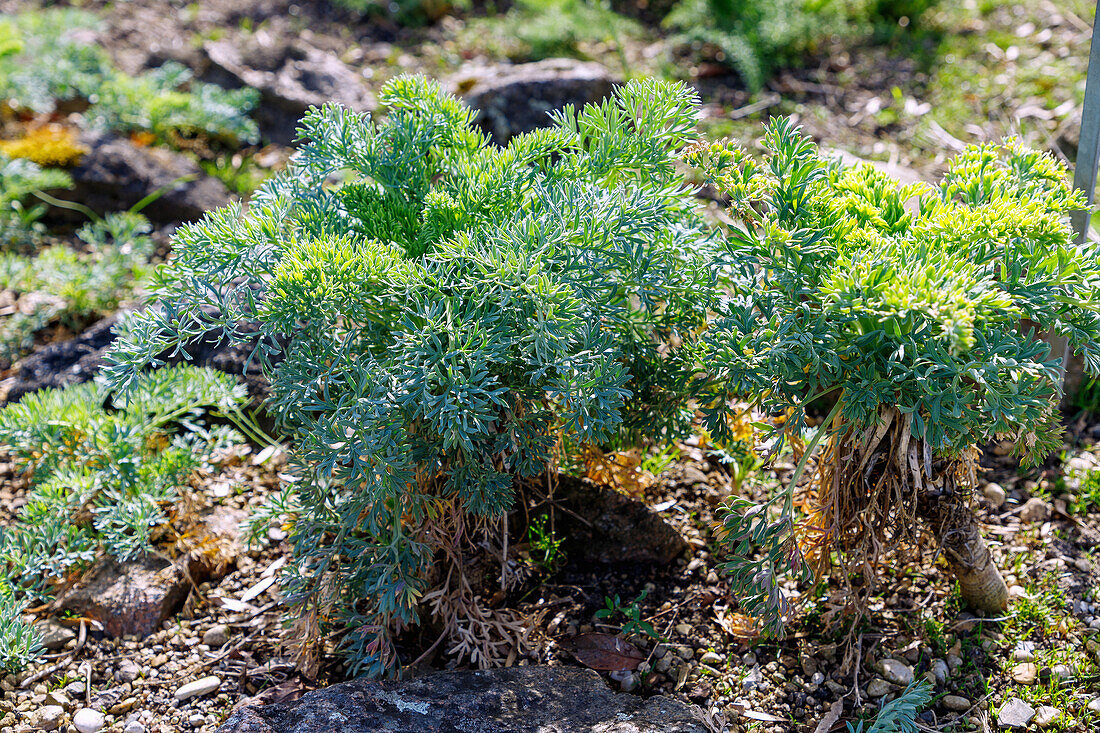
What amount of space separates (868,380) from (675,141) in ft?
2.67

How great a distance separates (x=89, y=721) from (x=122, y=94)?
12.1 feet

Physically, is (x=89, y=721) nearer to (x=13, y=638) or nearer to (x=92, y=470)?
(x=13, y=638)

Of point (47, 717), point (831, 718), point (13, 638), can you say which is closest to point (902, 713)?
point (831, 718)

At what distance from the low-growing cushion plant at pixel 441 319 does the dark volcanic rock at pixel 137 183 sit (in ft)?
7.18

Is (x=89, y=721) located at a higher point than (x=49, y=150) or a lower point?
lower

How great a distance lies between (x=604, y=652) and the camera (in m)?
2.53

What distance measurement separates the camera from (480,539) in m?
2.52

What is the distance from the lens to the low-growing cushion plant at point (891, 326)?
74.9 inches

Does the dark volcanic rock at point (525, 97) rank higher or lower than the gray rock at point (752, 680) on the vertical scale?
higher

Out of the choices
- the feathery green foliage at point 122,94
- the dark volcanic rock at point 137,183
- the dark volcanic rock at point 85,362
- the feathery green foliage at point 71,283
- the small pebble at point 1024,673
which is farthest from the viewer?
the feathery green foliage at point 122,94

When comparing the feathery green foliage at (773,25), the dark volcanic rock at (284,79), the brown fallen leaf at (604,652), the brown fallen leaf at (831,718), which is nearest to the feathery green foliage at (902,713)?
the brown fallen leaf at (831,718)

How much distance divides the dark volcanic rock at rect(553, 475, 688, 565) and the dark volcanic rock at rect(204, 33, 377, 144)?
311cm

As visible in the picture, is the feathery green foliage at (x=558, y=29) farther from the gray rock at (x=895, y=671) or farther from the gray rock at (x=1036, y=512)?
the gray rock at (x=895, y=671)

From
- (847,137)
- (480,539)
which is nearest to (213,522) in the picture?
(480,539)
